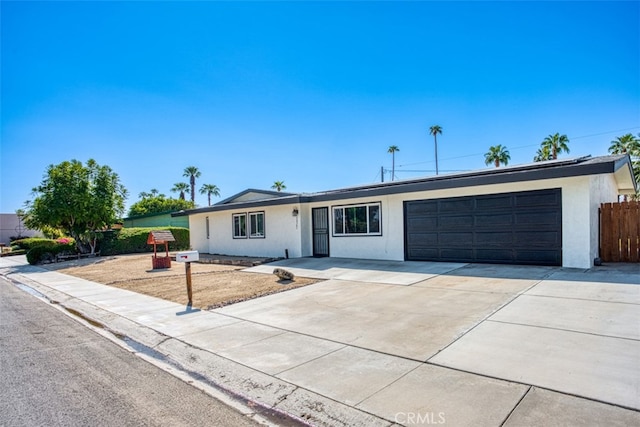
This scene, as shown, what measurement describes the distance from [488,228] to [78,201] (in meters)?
22.0

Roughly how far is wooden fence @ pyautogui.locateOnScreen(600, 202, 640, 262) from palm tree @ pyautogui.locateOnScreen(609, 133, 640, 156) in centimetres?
2075

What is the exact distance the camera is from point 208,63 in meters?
13.8

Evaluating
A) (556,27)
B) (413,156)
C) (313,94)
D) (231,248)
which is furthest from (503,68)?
(413,156)

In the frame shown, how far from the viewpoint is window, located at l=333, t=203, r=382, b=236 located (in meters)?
13.8

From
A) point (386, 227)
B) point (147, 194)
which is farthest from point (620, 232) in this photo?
point (147, 194)

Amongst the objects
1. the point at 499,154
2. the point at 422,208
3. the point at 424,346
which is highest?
the point at 499,154

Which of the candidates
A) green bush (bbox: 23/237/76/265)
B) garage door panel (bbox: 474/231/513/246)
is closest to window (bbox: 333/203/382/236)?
garage door panel (bbox: 474/231/513/246)

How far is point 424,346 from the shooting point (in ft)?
15.3

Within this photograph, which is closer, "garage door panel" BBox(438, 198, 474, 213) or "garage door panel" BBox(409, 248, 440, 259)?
"garage door panel" BBox(438, 198, 474, 213)

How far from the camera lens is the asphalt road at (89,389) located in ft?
10.5

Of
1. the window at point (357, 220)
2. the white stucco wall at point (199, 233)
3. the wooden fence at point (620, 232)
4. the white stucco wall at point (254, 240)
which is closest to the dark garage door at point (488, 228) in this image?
the window at point (357, 220)

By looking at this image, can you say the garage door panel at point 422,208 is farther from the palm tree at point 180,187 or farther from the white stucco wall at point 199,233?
the palm tree at point 180,187

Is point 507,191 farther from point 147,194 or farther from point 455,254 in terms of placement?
point 147,194

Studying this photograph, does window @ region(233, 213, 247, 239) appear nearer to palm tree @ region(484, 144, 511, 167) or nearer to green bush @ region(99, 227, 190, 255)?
green bush @ region(99, 227, 190, 255)
